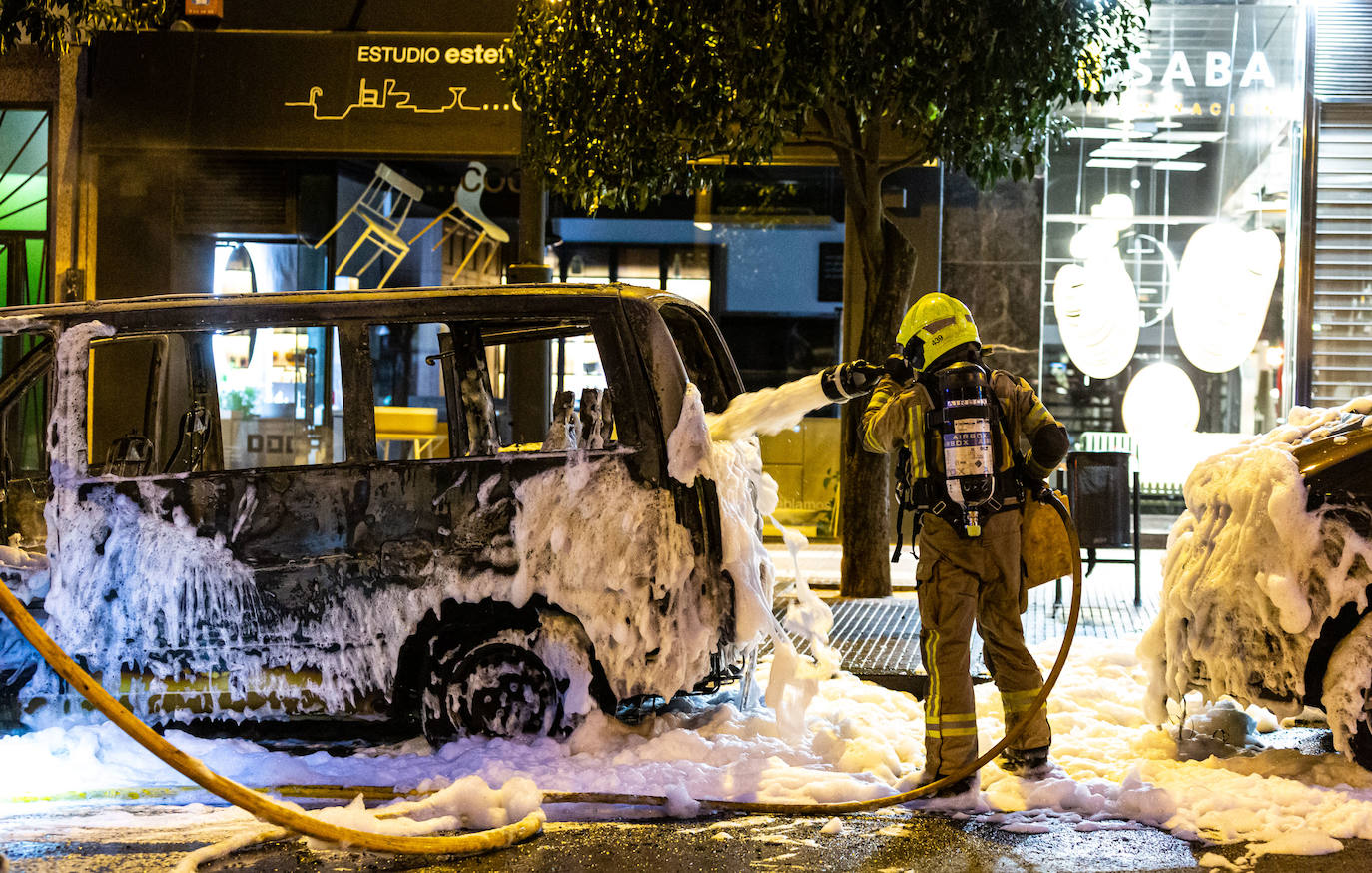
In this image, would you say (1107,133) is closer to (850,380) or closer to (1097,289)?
(1097,289)

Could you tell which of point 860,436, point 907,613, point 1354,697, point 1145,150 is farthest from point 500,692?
point 1145,150

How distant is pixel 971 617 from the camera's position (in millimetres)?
4586

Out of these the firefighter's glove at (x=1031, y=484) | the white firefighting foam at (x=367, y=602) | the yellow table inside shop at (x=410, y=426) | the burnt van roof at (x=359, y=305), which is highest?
the burnt van roof at (x=359, y=305)

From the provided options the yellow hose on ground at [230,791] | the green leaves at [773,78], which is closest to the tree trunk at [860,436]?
the green leaves at [773,78]

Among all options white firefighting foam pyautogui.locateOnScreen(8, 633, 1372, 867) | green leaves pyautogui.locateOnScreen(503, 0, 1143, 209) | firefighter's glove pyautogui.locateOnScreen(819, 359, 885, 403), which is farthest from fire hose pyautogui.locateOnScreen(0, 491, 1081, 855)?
green leaves pyautogui.locateOnScreen(503, 0, 1143, 209)

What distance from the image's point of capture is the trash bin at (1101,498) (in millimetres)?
8836

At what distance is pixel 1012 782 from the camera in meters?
4.54

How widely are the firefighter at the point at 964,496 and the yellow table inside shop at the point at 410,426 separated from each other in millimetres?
5440

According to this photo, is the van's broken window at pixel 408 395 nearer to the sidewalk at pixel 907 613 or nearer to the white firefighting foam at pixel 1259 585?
the sidewalk at pixel 907 613

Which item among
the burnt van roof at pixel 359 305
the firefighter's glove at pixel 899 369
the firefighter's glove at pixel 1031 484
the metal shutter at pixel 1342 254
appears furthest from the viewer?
the metal shutter at pixel 1342 254

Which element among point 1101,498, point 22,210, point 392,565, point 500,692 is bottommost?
point 500,692

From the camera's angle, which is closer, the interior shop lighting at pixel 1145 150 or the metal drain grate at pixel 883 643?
the metal drain grate at pixel 883 643

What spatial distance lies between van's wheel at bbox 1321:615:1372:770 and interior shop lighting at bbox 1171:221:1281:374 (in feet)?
24.8

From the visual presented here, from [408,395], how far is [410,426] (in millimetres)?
787
